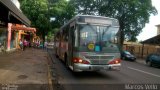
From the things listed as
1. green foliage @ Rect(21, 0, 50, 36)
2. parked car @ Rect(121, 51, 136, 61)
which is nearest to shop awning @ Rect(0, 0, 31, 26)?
parked car @ Rect(121, 51, 136, 61)

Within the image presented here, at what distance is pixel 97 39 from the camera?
1284cm

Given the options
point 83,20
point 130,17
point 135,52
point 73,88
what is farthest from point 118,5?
point 73,88

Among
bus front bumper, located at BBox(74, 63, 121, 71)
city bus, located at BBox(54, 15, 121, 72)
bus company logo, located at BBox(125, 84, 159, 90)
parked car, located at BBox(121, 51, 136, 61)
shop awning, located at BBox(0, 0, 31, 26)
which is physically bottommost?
parked car, located at BBox(121, 51, 136, 61)

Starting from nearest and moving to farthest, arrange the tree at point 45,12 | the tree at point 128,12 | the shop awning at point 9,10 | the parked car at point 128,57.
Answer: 1. the shop awning at point 9,10
2. the parked car at point 128,57
3. the tree at point 128,12
4. the tree at point 45,12

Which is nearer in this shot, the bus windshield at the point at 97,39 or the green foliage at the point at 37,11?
the bus windshield at the point at 97,39

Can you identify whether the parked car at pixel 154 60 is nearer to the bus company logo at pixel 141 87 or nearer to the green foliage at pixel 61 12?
the bus company logo at pixel 141 87

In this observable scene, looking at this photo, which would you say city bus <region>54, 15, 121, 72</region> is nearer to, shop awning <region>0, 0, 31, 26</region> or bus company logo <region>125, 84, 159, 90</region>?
bus company logo <region>125, 84, 159, 90</region>

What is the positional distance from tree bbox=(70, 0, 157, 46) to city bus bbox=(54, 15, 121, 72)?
29.6 m

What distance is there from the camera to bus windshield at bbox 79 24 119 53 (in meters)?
12.7

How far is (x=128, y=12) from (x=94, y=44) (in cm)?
3261

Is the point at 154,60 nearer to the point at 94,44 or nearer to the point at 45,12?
the point at 94,44

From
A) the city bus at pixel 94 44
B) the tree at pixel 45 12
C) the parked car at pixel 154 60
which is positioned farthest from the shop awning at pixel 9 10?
the tree at pixel 45 12

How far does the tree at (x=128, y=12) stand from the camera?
43.5m

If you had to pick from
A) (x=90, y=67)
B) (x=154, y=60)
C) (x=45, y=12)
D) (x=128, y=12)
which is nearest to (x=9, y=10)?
(x=90, y=67)
